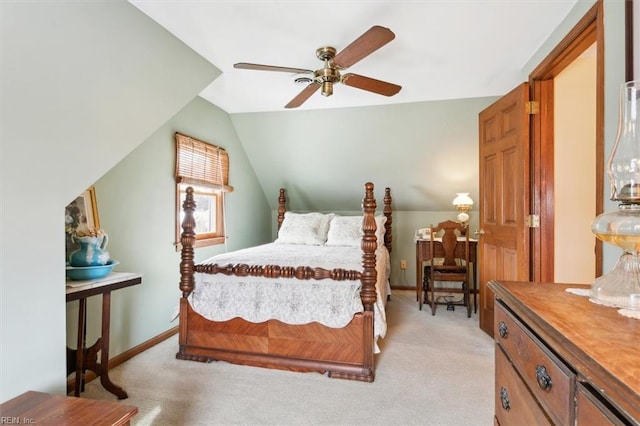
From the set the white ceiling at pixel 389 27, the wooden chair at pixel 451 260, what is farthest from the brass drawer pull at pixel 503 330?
the wooden chair at pixel 451 260

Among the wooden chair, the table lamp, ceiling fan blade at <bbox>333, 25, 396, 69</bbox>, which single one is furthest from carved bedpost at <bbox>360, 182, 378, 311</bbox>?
the table lamp

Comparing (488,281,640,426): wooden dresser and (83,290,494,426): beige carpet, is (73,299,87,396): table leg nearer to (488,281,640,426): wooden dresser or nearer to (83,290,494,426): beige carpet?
(83,290,494,426): beige carpet

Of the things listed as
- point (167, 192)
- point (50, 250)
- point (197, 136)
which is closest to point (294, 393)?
point (50, 250)

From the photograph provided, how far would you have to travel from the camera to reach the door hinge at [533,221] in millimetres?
2439

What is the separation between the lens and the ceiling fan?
1667mm

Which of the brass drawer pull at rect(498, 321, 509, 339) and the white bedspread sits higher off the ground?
the brass drawer pull at rect(498, 321, 509, 339)

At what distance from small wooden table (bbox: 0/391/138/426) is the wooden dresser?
1287 millimetres

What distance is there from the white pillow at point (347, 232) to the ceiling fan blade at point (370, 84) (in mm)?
1679

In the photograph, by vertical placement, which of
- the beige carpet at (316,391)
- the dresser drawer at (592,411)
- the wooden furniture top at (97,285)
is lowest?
the beige carpet at (316,391)

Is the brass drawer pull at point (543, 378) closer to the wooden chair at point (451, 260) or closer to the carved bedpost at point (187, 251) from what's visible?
the carved bedpost at point (187, 251)

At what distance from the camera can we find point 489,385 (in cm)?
217

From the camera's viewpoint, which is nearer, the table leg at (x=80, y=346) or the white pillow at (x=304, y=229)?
the table leg at (x=80, y=346)

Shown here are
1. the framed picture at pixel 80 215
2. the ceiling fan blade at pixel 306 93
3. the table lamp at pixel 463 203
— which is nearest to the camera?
the framed picture at pixel 80 215

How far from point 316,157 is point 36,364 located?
3.46 m
